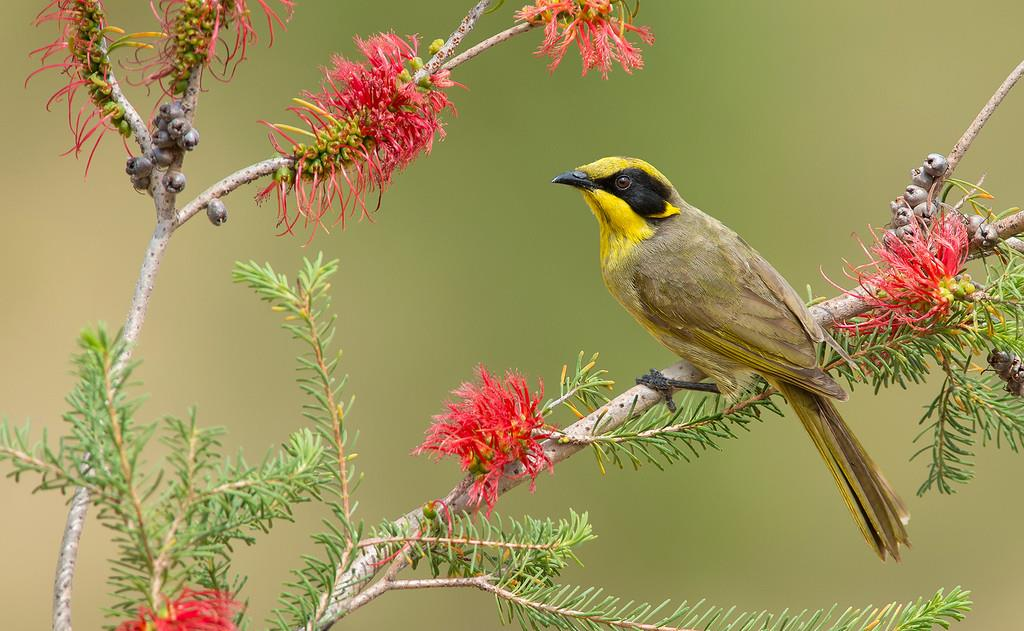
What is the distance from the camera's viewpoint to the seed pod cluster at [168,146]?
34.7 inches

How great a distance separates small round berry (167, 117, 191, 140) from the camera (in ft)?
2.89

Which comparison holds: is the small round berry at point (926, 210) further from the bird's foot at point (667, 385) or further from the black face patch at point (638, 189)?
the black face patch at point (638, 189)

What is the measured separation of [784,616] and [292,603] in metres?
0.47

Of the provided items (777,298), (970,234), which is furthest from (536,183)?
(970,234)

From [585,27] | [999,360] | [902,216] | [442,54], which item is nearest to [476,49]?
[442,54]

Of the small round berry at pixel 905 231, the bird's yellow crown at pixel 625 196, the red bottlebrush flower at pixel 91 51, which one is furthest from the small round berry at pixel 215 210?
the bird's yellow crown at pixel 625 196

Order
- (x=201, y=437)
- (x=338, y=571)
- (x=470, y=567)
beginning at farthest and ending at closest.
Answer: (x=470, y=567)
(x=338, y=571)
(x=201, y=437)

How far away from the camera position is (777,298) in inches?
A: 70.9

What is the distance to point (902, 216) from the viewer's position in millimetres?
1333

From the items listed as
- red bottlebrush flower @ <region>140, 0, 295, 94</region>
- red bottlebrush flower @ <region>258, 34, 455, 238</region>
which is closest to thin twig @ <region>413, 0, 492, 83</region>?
red bottlebrush flower @ <region>258, 34, 455, 238</region>

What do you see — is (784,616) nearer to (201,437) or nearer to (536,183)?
(201,437)

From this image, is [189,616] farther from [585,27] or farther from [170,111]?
[585,27]

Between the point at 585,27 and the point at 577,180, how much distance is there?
871 millimetres

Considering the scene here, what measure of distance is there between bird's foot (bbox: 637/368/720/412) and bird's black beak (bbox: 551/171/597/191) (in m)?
0.47
